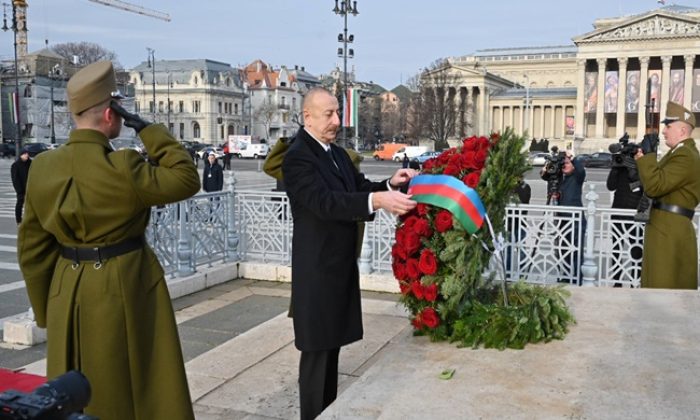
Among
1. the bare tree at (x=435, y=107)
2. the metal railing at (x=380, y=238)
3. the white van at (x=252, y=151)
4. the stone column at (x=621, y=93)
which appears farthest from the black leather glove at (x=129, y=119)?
the stone column at (x=621, y=93)

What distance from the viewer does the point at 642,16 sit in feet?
254

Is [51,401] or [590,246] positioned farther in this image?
[590,246]

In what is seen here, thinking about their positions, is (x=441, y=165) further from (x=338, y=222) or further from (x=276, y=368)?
(x=276, y=368)

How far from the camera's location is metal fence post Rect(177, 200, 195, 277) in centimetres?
757

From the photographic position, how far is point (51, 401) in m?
1.32

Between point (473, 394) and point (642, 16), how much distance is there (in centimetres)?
8640

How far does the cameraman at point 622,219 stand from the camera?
23.1ft

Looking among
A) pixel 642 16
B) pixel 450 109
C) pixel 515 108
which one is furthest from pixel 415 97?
pixel 642 16

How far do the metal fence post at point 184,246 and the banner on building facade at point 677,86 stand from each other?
8009 centimetres

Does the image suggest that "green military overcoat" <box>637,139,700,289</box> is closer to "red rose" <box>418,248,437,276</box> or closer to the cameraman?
the cameraman

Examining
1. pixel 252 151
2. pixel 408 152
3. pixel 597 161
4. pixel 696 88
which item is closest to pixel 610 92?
pixel 696 88

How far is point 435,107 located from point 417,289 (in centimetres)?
7280

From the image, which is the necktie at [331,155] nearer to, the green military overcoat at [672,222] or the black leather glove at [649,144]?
the green military overcoat at [672,222]

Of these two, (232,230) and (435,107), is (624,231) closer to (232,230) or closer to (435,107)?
(232,230)
